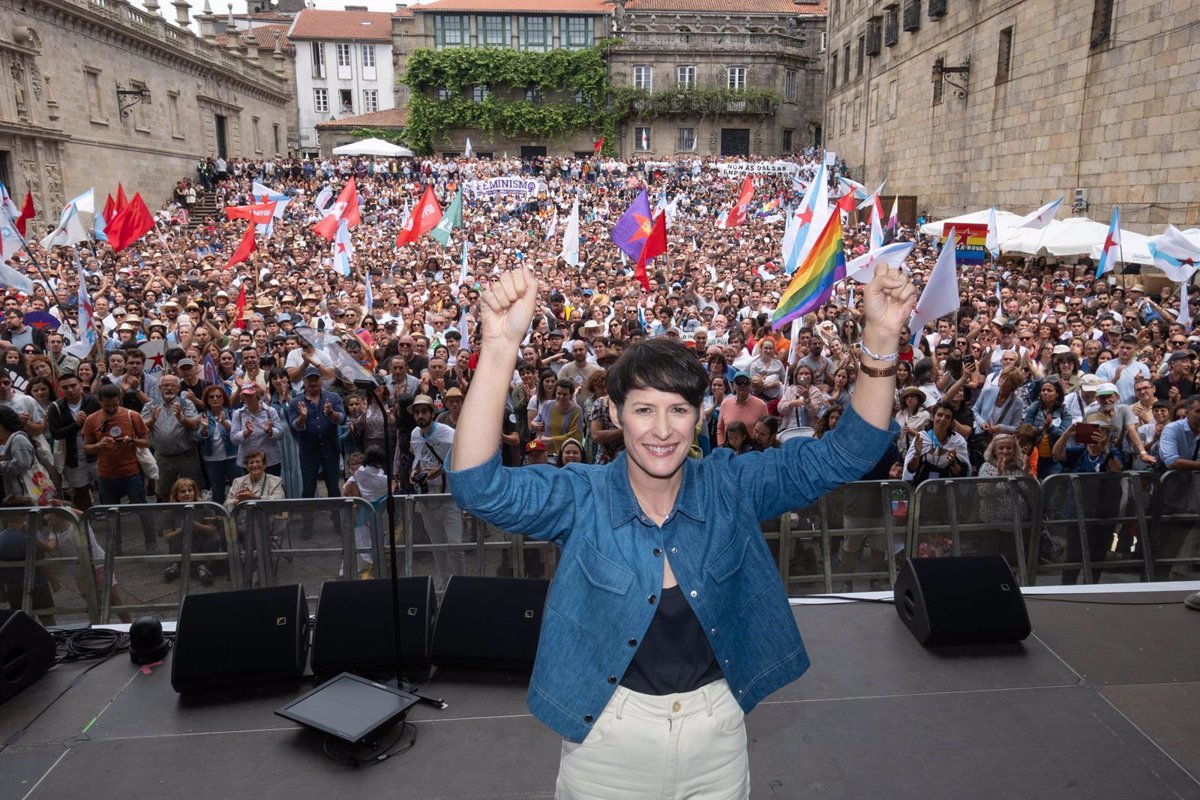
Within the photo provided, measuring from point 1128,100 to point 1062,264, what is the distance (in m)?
3.83

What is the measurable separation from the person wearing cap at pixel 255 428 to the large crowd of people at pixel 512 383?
19 millimetres

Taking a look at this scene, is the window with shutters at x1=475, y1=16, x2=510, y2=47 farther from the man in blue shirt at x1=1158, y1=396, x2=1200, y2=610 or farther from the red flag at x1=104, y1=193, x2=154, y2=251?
the man in blue shirt at x1=1158, y1=396, x2=1200, y2=610

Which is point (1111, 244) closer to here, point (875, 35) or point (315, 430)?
point (315, 430)

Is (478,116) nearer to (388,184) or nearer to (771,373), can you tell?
(388,184)

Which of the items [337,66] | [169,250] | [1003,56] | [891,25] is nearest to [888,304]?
[169,250]

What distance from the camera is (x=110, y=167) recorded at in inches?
1216

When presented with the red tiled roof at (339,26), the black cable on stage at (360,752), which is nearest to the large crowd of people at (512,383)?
the black cable on stage at (360,752)

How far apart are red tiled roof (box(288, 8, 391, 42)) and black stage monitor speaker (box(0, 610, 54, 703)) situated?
2407 inches

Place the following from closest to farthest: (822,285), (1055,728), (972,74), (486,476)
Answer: (486,476)
(1055,728)
(822,285)
(972,74)

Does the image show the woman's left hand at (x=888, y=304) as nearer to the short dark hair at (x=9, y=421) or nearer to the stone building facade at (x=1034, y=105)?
the short dark hair at (x=9, y=421)

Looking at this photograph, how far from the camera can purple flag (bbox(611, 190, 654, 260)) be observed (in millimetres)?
13383

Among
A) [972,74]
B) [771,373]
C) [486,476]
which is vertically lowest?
[771,373]

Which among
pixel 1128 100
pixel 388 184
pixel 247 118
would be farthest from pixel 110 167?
pixel 1128 100

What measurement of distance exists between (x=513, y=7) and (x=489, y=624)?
2246 inches
